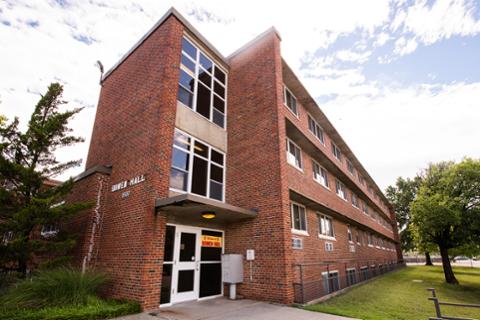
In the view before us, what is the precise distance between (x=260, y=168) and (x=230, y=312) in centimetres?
488

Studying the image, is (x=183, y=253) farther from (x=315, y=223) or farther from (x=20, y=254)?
(x=315, y=223)

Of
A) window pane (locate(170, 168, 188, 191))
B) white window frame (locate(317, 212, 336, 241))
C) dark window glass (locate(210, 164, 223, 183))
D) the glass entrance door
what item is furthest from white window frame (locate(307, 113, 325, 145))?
the glass entrance door

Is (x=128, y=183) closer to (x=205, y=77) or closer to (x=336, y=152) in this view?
(x=205, y=77)

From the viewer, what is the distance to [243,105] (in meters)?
11.5

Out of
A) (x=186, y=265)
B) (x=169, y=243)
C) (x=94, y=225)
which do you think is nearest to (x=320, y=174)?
(x=186, y=265)

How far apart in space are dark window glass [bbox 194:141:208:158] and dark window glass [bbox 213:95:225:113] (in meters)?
2.39

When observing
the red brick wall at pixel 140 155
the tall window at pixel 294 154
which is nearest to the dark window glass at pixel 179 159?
the red brick wall at pixel 140 155

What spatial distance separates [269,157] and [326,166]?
7.12m

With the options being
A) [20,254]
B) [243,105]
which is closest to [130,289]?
[20,254]

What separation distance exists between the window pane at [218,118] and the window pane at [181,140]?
84.7 inches

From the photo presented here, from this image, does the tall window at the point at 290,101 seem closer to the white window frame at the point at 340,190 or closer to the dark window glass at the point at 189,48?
the dark window glass at the point at 189,48

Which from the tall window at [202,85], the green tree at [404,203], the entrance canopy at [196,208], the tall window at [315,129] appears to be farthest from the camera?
the green tree at [404,203]

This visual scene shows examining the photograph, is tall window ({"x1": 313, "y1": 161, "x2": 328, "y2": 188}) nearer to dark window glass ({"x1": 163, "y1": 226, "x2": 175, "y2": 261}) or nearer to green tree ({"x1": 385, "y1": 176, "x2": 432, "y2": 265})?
dark window glass ({"x1": 163, "y1": 226, "x2": 175, "y2": 261})

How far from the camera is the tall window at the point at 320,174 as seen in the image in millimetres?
14282
